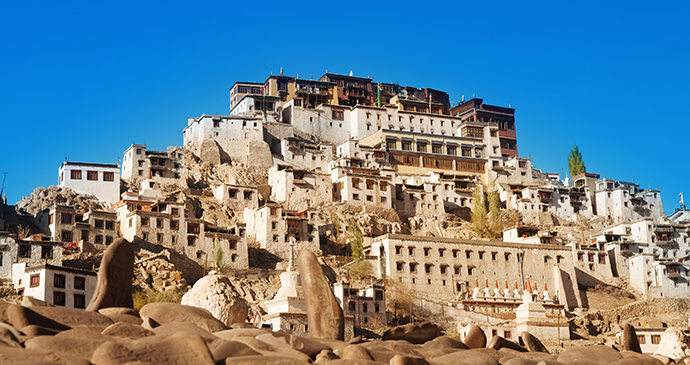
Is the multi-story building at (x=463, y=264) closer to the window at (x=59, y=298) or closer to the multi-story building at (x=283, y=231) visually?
the multi-story building at (x=283, y=231)

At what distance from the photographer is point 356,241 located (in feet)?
224

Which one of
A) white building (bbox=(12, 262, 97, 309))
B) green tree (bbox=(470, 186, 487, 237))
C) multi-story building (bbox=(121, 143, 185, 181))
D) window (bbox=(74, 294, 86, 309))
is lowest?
window (bbox=(74, 294, 86, 309))

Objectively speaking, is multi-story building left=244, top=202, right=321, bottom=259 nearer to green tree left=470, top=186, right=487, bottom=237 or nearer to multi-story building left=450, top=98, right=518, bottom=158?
green tree left=470, top=186, right=487, bottom=237

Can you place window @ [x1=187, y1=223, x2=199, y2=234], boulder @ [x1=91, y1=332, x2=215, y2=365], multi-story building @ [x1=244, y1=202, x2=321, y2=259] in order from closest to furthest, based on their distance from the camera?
boulder @ [x1=91, y1=332, x2=215, y2=365] → window @ [x1=187, y1=223, x2=199, y2=234] → multi-story building @ [x1=244, y1=202, x2=321, y2=259]

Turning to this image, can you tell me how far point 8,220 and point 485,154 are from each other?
2054 inches

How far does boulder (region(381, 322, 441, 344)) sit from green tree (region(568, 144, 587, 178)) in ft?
301

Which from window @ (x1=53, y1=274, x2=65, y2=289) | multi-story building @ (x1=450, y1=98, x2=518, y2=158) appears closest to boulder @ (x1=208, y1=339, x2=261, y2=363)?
window @ (x1=53, y1=274, x2=65, y2=289)

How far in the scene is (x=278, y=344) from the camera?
1898cm

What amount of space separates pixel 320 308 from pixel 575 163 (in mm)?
97516

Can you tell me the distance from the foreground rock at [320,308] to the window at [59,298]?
90.4ft

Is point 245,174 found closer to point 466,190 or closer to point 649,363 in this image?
point 466,190

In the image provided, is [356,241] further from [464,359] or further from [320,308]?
[464,359]

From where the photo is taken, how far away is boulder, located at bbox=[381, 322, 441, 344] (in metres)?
26.5

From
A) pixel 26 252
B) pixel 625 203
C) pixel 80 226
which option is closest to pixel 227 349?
pixel 26 252
